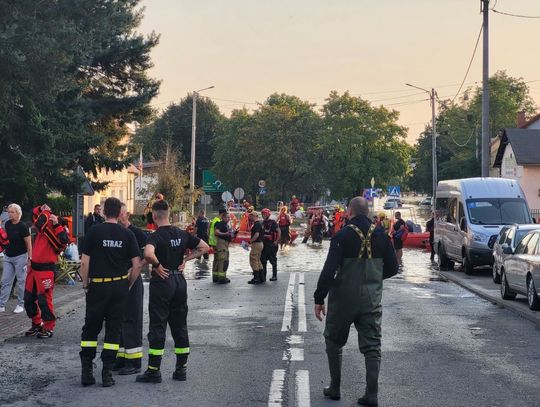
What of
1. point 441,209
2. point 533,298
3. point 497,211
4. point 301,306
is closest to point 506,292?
point 533,298

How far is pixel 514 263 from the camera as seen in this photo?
16.0 m

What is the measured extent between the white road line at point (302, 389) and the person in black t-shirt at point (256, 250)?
11.1m

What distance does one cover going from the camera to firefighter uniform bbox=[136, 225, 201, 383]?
8227mm

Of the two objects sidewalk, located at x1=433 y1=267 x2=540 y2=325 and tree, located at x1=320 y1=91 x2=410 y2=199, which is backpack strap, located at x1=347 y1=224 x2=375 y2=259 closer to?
sidewalk, located at x1=433 y1=267 x2=540 y2=325

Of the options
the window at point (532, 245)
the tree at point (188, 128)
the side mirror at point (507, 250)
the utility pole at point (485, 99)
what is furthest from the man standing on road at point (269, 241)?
the tree at point (188, 128)

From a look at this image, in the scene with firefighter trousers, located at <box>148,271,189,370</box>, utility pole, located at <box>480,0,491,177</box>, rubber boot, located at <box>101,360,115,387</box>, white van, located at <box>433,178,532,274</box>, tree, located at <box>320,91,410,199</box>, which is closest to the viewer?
rubber boot, located at <box>101,360,115,387</box>

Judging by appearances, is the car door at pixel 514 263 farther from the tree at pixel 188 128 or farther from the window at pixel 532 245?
the tree at pixel 188 128

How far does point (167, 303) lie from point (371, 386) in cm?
213

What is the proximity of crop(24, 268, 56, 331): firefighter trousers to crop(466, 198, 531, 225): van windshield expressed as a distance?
15.0 m

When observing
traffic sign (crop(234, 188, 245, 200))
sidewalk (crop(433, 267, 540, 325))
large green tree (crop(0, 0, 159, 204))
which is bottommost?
sidewalk (crop(433, 267, 540, 325))

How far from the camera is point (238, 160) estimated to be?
92000mm

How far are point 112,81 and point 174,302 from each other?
24650 mm

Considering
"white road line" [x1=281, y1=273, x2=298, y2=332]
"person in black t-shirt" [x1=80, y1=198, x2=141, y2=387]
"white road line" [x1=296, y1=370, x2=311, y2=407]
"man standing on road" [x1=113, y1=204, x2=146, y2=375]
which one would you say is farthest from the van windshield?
"person in black t-shirt" [x1=80, y1=198, x2=141, y2=387]

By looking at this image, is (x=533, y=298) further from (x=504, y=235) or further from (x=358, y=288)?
(x=358, y=288)
